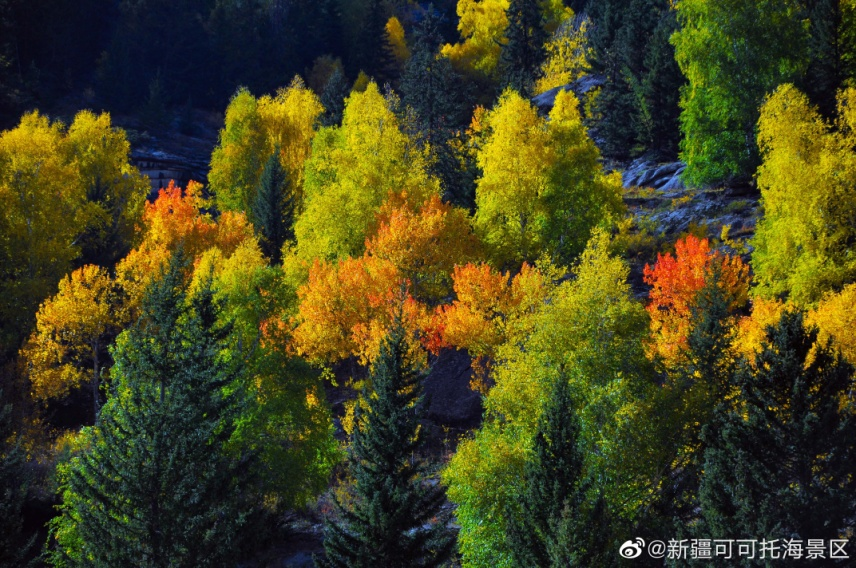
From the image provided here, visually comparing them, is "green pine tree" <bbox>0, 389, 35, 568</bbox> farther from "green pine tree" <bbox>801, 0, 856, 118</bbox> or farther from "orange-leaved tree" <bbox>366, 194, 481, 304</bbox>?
"green pine tree" <bbox>801, 0, 856, 118</bbox>

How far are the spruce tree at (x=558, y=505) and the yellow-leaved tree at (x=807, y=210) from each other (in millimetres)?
16430

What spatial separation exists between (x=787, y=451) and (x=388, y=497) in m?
11.9

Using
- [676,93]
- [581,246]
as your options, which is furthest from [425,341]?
[676,93]

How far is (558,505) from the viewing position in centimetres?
2439

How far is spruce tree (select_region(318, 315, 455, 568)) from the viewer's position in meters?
25.3

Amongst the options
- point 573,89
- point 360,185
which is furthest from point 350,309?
point 573,89

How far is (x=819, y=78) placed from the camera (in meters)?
47.7

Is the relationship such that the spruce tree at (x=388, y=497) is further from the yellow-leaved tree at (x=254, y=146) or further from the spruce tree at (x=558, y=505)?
the yellow-leaved tree at (x=254, y=146)

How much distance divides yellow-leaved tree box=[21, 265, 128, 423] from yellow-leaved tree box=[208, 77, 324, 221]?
2223cm

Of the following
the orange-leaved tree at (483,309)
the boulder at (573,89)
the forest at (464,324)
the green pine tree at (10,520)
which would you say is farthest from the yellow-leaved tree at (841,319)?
the boulder at (573,89)

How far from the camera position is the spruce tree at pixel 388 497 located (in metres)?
25.3

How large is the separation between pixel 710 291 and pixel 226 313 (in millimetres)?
20959

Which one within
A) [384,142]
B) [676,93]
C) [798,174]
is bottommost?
[798,174]

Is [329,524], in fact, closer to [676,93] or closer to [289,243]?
[289,243]
